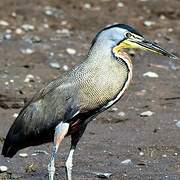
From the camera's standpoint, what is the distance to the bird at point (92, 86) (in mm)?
7215

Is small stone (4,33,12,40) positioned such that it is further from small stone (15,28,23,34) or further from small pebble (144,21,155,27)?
small pebble (144,21,155,27)

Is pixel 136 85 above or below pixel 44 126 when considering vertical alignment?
below

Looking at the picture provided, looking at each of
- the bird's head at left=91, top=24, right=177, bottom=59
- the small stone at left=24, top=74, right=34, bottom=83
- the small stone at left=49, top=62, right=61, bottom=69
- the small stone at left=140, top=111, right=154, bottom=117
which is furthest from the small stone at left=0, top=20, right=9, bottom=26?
the bird's head at left=91, top=24, right=177, bottom=59

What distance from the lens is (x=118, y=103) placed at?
35.0ft

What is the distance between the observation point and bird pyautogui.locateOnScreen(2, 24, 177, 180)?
7215 millimetres

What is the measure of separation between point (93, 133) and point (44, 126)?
2.25 meters

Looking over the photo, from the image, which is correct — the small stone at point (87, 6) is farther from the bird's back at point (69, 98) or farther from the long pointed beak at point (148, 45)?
the long pointed beak at point (148, 45)

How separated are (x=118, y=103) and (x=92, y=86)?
345 cm

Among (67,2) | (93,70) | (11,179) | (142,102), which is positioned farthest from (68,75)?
(67,2)

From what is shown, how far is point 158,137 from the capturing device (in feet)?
31.3

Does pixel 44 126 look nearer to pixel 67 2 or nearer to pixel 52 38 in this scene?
pixel 52 38

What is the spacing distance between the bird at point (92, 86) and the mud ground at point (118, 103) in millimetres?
984

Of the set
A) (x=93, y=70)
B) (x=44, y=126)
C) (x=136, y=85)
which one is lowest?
(x=136, y=85)

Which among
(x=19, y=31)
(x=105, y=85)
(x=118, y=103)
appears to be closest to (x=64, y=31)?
(x=19, y=31)
